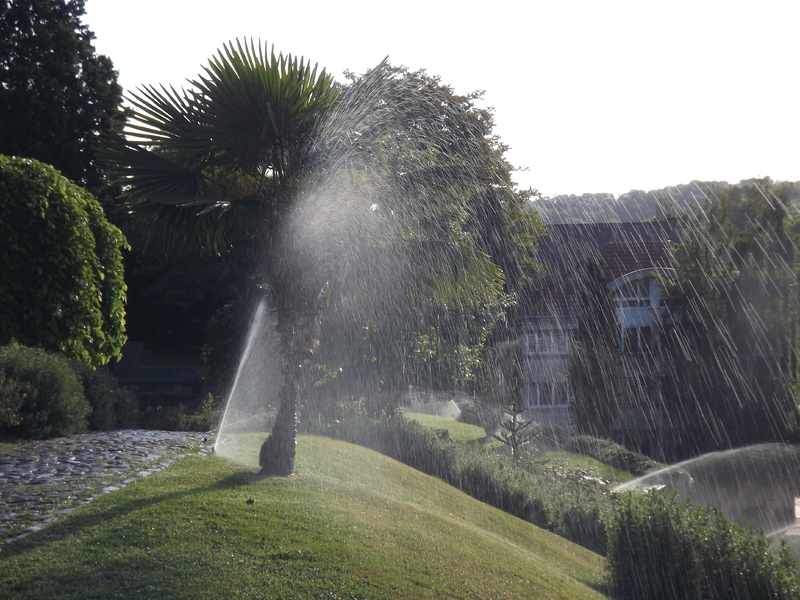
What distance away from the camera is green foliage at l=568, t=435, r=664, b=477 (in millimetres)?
19381

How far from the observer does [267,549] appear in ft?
18.5

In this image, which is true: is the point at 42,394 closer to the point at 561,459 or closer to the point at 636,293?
the point at 561,459

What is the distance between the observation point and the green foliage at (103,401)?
12.1 metres

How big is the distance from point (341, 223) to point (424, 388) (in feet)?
40.4

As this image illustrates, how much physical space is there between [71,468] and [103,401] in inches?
155

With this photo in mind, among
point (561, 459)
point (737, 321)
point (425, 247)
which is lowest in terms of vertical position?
point (561, 459)

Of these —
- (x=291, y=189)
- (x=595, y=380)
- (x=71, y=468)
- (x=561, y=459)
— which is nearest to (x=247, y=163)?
(x=291, y=189)

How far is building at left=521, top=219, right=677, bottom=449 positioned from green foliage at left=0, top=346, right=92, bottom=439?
55.7 ft

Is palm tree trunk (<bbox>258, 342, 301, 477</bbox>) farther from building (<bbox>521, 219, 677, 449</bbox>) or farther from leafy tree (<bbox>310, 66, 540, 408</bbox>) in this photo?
building (<bbox>521, 219, 677, 449</bbox>)

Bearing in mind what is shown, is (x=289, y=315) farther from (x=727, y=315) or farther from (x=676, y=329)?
(x=676, y=329)

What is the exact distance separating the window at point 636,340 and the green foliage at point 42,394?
18568mm

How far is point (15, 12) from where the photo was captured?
2481 centimetres

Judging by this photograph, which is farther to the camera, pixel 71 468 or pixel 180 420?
pixel 180 420

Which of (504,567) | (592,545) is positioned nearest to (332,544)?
(504,567)
